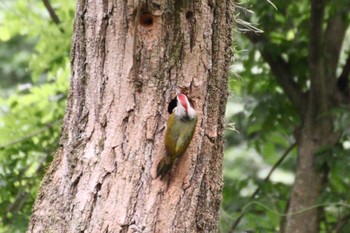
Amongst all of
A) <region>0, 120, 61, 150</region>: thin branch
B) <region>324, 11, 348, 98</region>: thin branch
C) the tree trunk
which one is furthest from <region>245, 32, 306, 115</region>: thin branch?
the tree trunk

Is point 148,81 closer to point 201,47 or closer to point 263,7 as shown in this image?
point 201,47

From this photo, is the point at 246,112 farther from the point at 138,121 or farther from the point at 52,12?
the point at 138,121

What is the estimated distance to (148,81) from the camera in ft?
10.0

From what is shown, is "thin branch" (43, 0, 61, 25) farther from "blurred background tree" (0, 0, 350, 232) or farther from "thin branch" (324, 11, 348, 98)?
"thin branch" (324, 11, 348, 98)

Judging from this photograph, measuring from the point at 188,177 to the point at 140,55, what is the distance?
554mm

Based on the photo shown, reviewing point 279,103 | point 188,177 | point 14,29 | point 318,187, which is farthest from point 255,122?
point 188,177

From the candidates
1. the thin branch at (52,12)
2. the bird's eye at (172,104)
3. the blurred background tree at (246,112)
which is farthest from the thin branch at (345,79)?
the bird's eye at (172,104)

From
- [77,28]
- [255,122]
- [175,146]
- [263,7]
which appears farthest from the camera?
[255,122]

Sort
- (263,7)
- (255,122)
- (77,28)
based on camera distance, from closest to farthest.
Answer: (77,28), (263,7), (255,122)

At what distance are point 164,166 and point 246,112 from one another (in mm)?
2212

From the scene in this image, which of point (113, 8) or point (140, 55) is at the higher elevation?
point (113, 8)

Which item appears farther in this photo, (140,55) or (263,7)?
(263,7)

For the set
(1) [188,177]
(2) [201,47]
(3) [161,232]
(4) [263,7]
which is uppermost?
(4) [263,7]

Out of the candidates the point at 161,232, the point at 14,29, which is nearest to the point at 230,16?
the point at 161,232
